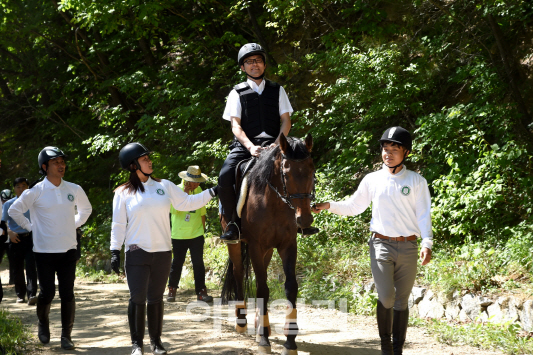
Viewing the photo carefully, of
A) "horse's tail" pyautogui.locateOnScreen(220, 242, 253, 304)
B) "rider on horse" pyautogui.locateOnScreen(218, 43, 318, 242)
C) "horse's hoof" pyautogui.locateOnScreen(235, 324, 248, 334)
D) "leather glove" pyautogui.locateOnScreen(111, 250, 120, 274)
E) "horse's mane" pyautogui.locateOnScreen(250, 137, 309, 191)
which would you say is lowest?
"horse's hoof" pyautogui.locateOnScreen(235, 324, 248, 334)

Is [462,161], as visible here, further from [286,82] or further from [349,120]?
[286,82]

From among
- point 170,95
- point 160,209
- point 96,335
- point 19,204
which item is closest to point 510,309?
point 160,209

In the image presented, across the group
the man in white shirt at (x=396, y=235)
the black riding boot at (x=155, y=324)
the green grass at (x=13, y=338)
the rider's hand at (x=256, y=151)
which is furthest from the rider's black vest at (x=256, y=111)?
the green grass at (x=13, y=338)

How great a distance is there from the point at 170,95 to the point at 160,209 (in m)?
9.25

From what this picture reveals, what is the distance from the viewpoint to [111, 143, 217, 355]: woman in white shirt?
508 centimetres

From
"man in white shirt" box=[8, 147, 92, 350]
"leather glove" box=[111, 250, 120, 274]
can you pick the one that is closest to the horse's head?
"leather glove" box=[111, 250, 120, 274]

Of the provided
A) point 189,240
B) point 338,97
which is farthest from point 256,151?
point 338,97

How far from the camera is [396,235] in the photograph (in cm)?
473

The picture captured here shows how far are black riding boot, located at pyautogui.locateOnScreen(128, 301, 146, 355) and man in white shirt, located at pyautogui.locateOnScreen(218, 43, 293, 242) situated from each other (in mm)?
1537

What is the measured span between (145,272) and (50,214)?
1706 mm

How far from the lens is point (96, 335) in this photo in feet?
22.4

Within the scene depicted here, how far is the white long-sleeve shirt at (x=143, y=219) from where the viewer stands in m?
5.09

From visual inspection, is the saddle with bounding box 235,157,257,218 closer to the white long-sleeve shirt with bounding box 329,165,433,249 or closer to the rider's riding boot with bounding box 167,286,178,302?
the white long-sleeve shirt with bounding box 329,165,433,249

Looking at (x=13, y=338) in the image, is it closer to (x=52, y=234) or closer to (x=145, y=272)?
(x=52, y=234)
